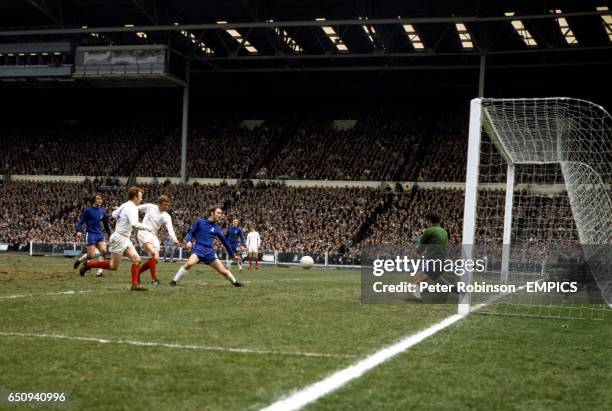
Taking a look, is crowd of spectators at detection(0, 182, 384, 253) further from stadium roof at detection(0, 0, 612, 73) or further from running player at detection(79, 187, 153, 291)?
running player at detection(79, 187, 153, 291)

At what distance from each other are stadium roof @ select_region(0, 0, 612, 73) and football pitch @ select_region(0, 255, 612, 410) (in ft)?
93.0

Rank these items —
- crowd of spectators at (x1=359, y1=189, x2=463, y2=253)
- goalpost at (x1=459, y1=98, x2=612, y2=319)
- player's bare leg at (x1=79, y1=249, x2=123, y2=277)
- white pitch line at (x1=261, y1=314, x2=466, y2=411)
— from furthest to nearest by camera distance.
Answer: crowd of spectators at (x1=359, y1=189, x2=463, y2=253) < player's bare leg at (x1=79, y1=249, x2=123, y2=277) < goalpost at (x1=459, y1=98, x2=612, y2=319) < white pitch line at (x1=261, y1=314, x2=466, y2=411)

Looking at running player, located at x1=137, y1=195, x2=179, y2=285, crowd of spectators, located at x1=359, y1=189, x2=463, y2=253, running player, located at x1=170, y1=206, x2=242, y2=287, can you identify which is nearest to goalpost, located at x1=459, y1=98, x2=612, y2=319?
running player, located at x1=170, y1=206, x2=242, y2=287

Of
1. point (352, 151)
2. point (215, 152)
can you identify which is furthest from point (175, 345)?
point (215, 152)

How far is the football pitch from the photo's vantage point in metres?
5.23

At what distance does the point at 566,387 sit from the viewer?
5887mm

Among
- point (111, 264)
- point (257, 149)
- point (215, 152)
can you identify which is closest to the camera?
point (111, 264)

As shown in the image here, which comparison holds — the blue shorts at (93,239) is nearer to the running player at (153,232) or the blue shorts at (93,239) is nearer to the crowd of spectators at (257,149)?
the running player at (153,232)

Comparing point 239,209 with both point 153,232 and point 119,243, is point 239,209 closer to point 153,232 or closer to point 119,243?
point 153,232

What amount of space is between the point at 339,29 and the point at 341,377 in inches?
1509

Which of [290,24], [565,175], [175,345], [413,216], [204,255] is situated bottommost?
[175,345]

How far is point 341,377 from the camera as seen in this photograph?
5812 millimetres

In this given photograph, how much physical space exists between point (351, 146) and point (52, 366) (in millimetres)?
41811

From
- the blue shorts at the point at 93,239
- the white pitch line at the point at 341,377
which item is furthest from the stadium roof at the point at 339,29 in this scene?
the white pitch line at the point at 341,377
